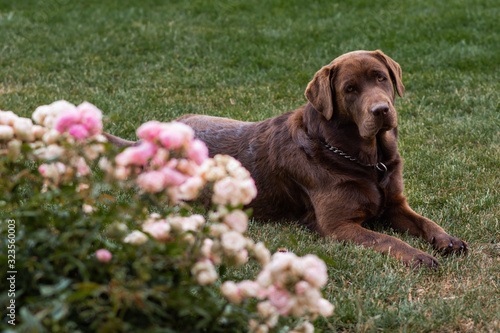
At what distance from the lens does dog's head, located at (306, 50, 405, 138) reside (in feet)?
12.2

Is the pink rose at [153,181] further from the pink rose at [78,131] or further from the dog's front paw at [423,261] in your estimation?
the dog's front paw at [423,261]

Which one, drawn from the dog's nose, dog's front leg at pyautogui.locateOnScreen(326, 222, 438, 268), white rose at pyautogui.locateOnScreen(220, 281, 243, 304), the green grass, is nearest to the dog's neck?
the dog's nose

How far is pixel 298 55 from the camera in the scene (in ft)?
28.0

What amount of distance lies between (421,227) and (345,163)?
679mm

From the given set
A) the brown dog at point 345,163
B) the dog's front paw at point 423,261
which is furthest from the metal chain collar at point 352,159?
the dog's front paw at point 423,261

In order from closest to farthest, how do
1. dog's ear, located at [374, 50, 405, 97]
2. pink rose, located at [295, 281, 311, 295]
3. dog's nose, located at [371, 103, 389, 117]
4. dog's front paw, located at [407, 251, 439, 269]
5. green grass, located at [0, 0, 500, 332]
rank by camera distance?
pink rose, located at [295, 281, 311, 295] → green grass, located at [0, 0, 500, 332] → dog's front paw, located at [407, 251, 439, 269] → dog's nose, located at [371, 103, 389, 117] → dog's ear, located at [374, 50, 405, 97]

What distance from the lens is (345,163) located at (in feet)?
12.9

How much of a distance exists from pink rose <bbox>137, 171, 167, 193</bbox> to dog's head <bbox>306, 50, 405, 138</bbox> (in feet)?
7.59

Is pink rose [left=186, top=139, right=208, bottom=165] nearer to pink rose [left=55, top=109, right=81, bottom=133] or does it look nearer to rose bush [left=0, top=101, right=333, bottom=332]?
rose bush [left=0, top=101, right=333, bottom=332]

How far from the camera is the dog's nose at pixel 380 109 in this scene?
12.0ft

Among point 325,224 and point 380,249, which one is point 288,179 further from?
point 380,249

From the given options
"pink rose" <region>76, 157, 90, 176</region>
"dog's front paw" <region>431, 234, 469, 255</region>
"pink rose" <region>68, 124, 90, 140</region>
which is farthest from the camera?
"dog's front paw" <region>431, 234, 469, 255</region>

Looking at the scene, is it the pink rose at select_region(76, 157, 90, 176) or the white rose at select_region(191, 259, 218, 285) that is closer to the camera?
the white rose at select_region(191, 259, 218, 285)

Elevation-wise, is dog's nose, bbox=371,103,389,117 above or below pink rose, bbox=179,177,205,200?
below
